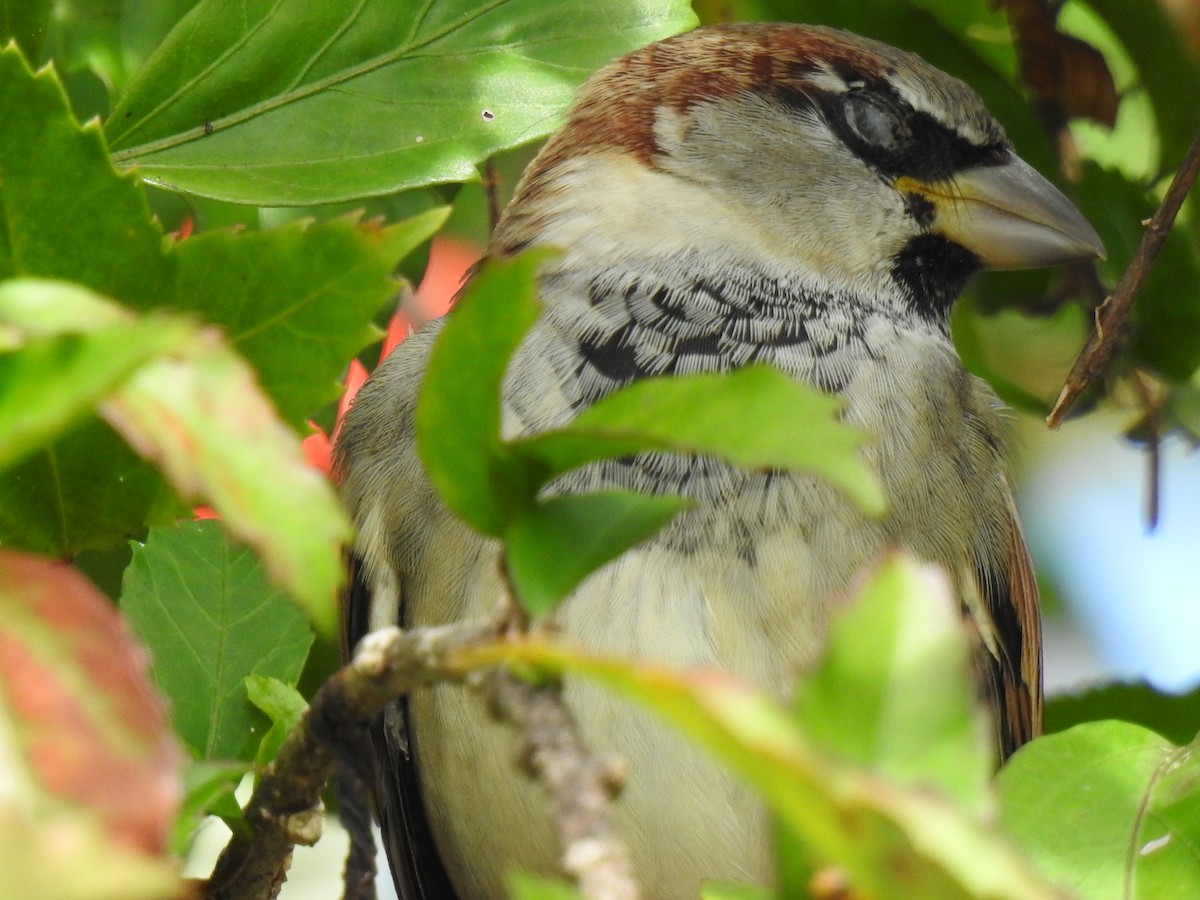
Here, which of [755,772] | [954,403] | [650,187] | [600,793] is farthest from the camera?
[650,187]

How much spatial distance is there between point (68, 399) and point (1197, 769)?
785 mm

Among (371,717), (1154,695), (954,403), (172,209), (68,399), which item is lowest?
(1154,695)

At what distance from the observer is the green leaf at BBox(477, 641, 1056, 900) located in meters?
0.50

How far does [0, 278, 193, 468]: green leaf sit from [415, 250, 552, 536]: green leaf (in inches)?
7.2

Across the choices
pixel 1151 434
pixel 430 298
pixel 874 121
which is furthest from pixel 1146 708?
pixel 430 298

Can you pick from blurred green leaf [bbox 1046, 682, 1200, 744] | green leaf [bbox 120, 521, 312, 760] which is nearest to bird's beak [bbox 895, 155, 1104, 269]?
blurred green leaf [bbox 1046, 682, 1200, 744]

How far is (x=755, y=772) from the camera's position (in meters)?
0.54

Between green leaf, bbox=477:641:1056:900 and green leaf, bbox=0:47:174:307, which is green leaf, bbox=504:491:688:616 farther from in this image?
green leaf, bbox=0:47:174:307

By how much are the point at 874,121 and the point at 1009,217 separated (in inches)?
8.4

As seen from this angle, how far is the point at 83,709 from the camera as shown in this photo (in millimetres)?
582

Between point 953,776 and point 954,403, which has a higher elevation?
point 953,776

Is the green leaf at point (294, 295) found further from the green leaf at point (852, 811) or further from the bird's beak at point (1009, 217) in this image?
the bird's beak at point (1009, 217)

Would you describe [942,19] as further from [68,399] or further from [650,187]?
[68,399]

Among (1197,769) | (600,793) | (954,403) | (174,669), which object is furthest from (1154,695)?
(600,793)
